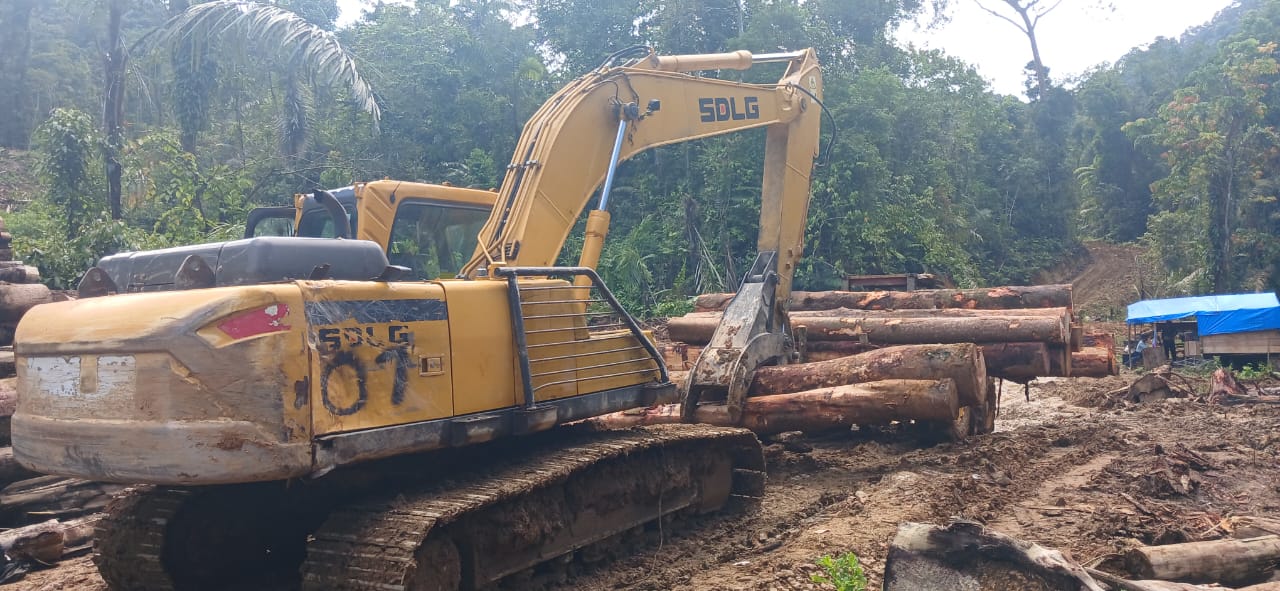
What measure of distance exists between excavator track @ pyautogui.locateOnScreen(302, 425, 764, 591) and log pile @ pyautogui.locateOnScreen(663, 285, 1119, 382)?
315 cm

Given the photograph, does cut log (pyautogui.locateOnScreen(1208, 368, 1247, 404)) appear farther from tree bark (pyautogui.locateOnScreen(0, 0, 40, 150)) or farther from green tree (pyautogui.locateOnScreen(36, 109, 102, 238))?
tree bark (pyautogui.locateOnScreen(0, 0, 40, 150))

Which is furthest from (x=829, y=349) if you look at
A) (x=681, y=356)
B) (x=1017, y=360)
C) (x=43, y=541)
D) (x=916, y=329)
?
(x=43, y=541)

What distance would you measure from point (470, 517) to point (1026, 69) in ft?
132

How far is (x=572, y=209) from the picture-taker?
6.96m

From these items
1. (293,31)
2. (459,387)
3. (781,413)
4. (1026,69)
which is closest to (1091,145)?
(1026,69)

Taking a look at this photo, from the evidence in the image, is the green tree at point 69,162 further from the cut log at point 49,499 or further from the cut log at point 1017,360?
the cut log at point 1017,360

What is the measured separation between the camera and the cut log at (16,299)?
9.00m

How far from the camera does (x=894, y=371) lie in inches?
302

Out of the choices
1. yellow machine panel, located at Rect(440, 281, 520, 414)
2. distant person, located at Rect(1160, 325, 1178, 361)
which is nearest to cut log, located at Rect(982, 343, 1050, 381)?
yellow machine panel, located at Rect(440, 281, 520, 414)

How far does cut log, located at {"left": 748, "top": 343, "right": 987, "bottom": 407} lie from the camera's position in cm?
746

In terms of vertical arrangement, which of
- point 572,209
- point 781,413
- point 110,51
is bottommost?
point 781,413

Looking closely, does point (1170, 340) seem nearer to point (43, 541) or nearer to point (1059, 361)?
point (1059, 361)

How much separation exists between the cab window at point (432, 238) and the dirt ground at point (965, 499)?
96.9 inches

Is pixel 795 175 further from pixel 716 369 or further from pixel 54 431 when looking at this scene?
pixel 54 431
